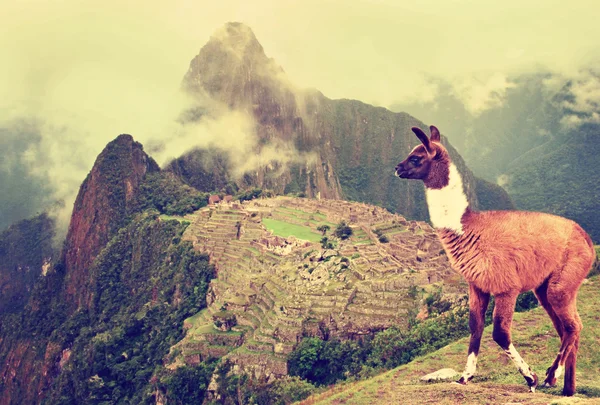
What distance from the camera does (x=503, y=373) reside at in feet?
22.0

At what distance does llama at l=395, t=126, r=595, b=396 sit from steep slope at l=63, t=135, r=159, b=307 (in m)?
63.7

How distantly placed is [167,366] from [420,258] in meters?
15.6

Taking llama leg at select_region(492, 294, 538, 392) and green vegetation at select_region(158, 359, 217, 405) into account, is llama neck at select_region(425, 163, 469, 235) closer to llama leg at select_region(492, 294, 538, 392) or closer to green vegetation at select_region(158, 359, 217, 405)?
llama leg at select_region(492, 294, 538, 392)

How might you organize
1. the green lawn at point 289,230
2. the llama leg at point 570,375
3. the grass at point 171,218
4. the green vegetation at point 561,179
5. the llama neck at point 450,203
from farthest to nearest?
the green vegetation at point 561,179 < the grass at point 171,218 < the green lawn at point 289,230 < the llama leg at point 570,375 < the llama neck at point 450,203

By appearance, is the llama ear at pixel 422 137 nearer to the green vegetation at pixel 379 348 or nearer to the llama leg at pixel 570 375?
the llama leg at pixel 570 375

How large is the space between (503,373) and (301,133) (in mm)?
111969

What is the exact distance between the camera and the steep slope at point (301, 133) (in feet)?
358

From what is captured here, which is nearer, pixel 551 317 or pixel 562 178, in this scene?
pixel 551 317

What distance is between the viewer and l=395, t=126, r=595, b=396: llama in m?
4.30

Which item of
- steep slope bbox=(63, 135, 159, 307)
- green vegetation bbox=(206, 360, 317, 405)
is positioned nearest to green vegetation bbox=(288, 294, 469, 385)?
green vegetation bbox=(206, 360, 317, 405)

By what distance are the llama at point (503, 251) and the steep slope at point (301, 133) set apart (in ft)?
299

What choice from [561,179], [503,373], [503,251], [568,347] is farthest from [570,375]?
[561,179]

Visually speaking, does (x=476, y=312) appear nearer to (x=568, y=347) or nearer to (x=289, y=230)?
(x=568, y=347)

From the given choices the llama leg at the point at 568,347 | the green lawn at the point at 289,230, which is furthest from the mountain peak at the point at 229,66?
the llama leg at the point at 568,347
